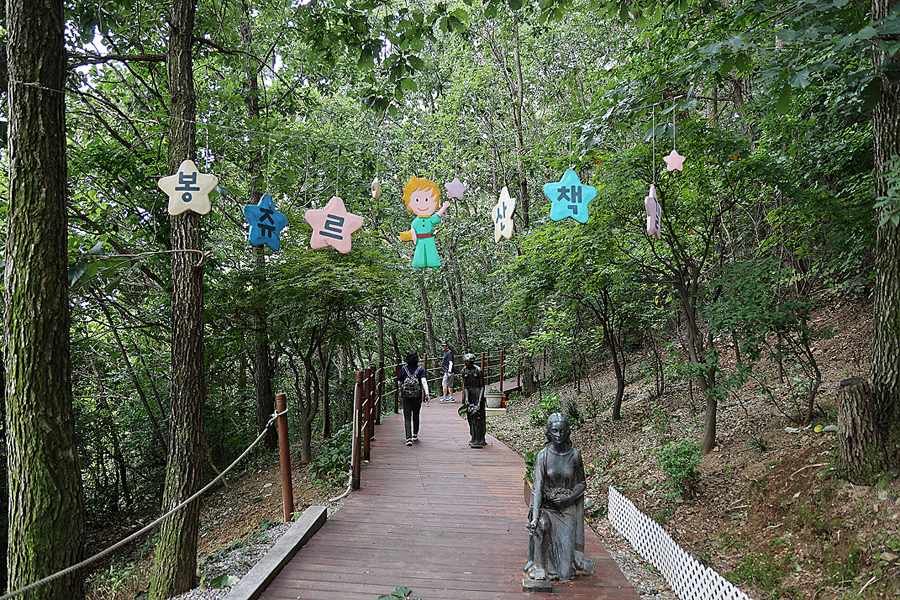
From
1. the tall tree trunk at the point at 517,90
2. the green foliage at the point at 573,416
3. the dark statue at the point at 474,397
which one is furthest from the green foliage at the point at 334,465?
the tall tree trunk at the point at 517,90

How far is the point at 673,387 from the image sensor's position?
9.91 meters

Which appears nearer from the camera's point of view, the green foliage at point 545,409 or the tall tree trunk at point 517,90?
the green foliage at point 545,409

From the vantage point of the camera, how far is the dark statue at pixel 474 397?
849 centimetres

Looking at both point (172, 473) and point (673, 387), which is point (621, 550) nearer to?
point (172, 473)

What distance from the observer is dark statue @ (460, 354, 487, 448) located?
27.9ft

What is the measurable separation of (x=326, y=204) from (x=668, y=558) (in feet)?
22.7

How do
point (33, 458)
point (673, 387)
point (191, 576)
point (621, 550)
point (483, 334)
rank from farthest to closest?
point (483, 334) → point (673, 387) → point (621, 550) → point (191, 576) → point (33, 458)

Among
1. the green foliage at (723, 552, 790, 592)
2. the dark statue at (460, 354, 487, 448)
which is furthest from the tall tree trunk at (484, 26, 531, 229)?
the green foliage at (723, 552, 790, 592)

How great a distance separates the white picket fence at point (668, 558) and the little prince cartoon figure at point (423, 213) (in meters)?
3.44

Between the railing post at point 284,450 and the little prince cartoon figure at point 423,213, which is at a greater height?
the little prince cartoon figure at point 423,213

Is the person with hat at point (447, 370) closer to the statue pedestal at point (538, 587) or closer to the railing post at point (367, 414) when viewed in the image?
the railing post at point (367, 414)

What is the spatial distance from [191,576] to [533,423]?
7734 mm

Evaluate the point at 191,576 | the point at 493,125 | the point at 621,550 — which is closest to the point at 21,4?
the point at 191,576

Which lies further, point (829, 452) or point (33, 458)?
point (829, 452)
